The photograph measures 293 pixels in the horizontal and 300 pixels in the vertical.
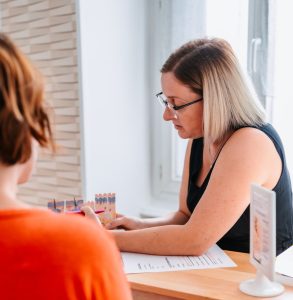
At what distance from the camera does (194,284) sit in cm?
138

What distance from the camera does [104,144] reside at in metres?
2.67

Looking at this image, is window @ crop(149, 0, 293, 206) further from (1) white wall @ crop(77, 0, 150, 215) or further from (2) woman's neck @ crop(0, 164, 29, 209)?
(2) woman's neck @ crop(0, 164, 29, 209)

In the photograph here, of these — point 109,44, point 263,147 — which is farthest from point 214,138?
point 109,44

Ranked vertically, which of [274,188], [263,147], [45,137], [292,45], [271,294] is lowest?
[271,294]

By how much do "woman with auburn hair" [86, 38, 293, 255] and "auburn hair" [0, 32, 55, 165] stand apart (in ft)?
2.93

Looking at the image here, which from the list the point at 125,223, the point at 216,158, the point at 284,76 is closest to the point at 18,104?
the point at 216,158

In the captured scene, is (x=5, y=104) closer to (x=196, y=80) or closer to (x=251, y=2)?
(x=196, y=80)

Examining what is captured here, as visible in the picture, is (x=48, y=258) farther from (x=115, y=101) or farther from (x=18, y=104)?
(x=115, y=101)

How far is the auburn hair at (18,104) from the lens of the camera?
0.76m

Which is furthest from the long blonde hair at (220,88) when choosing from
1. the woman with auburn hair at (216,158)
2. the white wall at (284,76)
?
the white wall at (284,76)

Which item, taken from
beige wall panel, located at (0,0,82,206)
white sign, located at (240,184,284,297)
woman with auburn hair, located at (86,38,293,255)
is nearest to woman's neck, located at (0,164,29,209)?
white sign, located at (240,184,284,297)

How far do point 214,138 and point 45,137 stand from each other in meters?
1.04

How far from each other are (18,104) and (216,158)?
1.06m

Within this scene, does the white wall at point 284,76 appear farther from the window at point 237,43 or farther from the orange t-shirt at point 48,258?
the orange t-shirt at point 48,258
